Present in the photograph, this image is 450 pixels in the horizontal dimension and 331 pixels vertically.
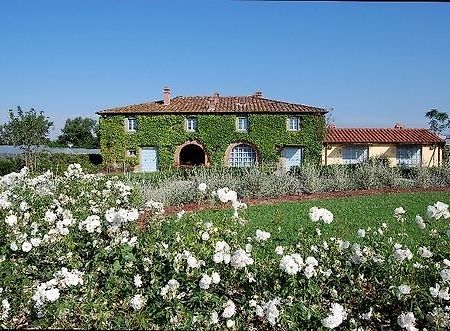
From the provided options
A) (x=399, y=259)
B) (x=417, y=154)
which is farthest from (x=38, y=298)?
(x=417, y=154)

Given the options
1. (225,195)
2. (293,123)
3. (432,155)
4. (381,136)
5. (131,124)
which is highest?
(131,124)

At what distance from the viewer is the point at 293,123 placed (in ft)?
98.3

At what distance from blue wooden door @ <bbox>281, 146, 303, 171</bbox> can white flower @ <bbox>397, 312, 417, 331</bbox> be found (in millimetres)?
27087

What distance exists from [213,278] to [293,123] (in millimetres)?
27503

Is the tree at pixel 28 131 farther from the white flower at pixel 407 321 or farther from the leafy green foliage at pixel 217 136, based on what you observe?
the white flower at pixel 407 321

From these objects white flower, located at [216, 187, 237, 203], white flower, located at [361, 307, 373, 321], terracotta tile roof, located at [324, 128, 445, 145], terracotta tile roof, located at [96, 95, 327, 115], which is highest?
terracotta tile roof, located at [96, 95, 327, 115]

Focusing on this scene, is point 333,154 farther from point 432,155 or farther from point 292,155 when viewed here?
point 432,155

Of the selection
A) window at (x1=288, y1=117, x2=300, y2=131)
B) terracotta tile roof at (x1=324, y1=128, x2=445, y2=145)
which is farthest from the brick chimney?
terracotta tile roof at (x1=324, y1=128, x2=445, y2=145)

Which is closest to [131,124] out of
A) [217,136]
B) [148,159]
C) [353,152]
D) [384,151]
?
[148,159]

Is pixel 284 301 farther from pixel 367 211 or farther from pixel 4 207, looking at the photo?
pixel 367 211

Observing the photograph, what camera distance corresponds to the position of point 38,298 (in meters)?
2.91

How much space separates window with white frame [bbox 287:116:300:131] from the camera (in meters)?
29.9

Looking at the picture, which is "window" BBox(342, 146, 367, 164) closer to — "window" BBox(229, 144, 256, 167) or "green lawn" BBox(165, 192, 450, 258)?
"window" BBox(229, 144, 256, 167)

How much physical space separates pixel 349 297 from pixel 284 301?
58cm
